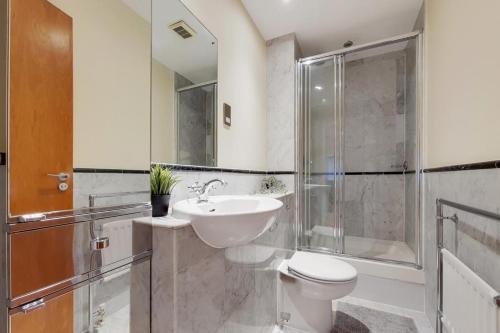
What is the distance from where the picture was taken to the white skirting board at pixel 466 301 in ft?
2.50

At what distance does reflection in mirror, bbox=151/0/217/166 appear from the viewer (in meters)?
1.13

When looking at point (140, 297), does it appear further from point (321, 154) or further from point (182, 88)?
point (321, 154)

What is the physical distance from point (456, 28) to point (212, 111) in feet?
4.97

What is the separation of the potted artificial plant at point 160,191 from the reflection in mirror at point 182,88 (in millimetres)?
145

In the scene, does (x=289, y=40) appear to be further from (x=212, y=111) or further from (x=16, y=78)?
(x=16, y=78)

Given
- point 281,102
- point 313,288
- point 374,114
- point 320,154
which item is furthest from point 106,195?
point 374,114

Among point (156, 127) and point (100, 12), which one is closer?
point (100, 12)

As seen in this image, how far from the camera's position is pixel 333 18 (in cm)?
207

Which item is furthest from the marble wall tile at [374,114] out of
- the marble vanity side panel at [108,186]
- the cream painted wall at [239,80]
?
the marble vanity side panel at [108,186]

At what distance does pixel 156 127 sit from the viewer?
43.6 inches

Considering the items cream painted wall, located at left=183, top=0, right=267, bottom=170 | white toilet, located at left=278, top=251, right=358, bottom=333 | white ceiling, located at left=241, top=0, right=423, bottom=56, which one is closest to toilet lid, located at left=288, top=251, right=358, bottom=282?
white toilet, located at left=278, top=251, right=358, bottom=333

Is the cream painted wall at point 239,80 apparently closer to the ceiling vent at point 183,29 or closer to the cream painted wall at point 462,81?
the ceiling vent at point 183,29

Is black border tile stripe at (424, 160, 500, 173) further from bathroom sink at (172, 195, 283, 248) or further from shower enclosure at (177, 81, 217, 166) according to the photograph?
shower enclosure at (177, 81, 217, 166)

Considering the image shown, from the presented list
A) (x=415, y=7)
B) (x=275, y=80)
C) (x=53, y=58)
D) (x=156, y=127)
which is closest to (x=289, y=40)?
(x=275, y=80)
